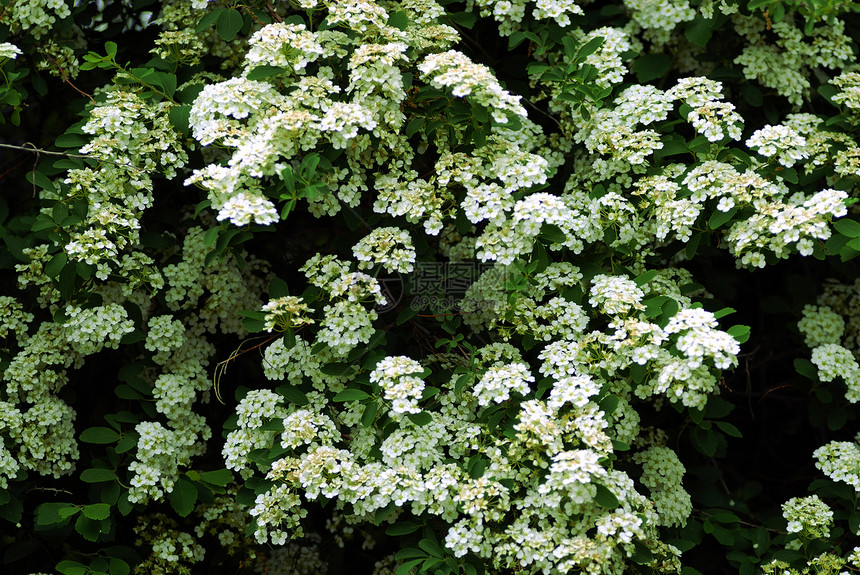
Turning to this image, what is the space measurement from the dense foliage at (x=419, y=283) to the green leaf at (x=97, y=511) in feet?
0.06

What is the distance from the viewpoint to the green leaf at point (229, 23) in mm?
3286

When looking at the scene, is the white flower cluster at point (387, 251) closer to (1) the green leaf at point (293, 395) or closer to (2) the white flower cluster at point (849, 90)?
(1) the green leaf at point (293, 395)

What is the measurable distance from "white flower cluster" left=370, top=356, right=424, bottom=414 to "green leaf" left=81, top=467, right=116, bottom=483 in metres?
1.19

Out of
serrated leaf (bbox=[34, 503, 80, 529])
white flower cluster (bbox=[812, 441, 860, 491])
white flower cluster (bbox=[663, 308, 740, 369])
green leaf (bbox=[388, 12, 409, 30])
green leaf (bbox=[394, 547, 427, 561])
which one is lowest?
serrated leaf (bbox=[34, 503, 80, 529])

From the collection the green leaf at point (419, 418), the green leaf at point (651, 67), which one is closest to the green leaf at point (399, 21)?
the green leaf at point (651, 67)

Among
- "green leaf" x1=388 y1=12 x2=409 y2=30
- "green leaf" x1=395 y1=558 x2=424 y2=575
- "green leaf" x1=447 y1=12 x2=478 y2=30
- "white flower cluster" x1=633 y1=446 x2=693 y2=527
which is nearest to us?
"green leaf" x1=395 y1=558 x2=424 y2=575

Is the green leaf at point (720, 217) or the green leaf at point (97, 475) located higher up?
the green leaf at point (720, 217)

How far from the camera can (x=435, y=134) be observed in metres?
3.29

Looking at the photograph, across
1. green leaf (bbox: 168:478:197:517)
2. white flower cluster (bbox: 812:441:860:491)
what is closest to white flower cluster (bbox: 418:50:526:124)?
green leaf (bbox: 168:478:197:517)

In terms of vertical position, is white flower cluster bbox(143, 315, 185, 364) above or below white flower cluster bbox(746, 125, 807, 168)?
below

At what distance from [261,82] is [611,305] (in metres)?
1.57

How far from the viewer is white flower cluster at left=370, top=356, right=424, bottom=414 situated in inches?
109

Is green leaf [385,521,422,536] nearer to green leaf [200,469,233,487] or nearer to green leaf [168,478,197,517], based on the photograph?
green leaf [200,469,233,487]

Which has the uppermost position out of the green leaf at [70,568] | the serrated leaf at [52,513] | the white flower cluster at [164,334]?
the white flower cluster at [164,334]
